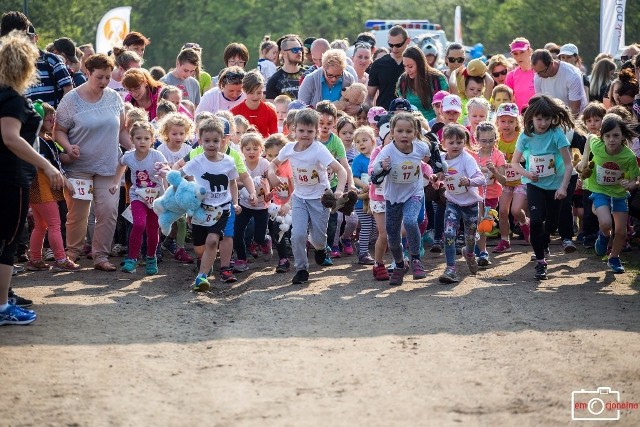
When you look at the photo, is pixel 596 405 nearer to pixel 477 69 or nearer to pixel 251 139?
pixel 251 139

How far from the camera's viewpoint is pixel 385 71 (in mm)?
14898

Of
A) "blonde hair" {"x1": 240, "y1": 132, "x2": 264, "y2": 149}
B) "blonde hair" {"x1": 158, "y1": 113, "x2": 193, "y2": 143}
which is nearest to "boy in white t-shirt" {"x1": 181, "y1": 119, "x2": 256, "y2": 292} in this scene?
"blonde hair" {"x1": 158, "y1": 113, "x2": 193, "y2": 143}

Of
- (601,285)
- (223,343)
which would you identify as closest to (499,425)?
(223,343)

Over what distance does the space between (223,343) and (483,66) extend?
7547 millimetres

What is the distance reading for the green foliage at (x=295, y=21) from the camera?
147ft

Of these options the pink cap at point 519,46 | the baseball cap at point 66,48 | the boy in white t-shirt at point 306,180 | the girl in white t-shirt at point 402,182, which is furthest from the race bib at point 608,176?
the baseball cap at point 66,48

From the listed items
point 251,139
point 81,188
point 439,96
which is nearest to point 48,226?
point 81,188

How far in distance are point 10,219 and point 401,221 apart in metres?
4.01

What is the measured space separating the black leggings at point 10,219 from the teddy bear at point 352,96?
20.7 feet

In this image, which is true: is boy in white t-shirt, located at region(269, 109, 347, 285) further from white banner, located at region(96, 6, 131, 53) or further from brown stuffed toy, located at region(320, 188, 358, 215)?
white banner, located at region(96, 6, 131, 53)

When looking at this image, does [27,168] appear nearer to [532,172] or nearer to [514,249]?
[532,172]

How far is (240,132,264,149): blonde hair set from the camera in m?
12.5

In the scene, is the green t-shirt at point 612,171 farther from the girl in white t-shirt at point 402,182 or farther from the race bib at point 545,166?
the girl in white t-shirt at point 402,182

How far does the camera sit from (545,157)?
11617 millimetres
